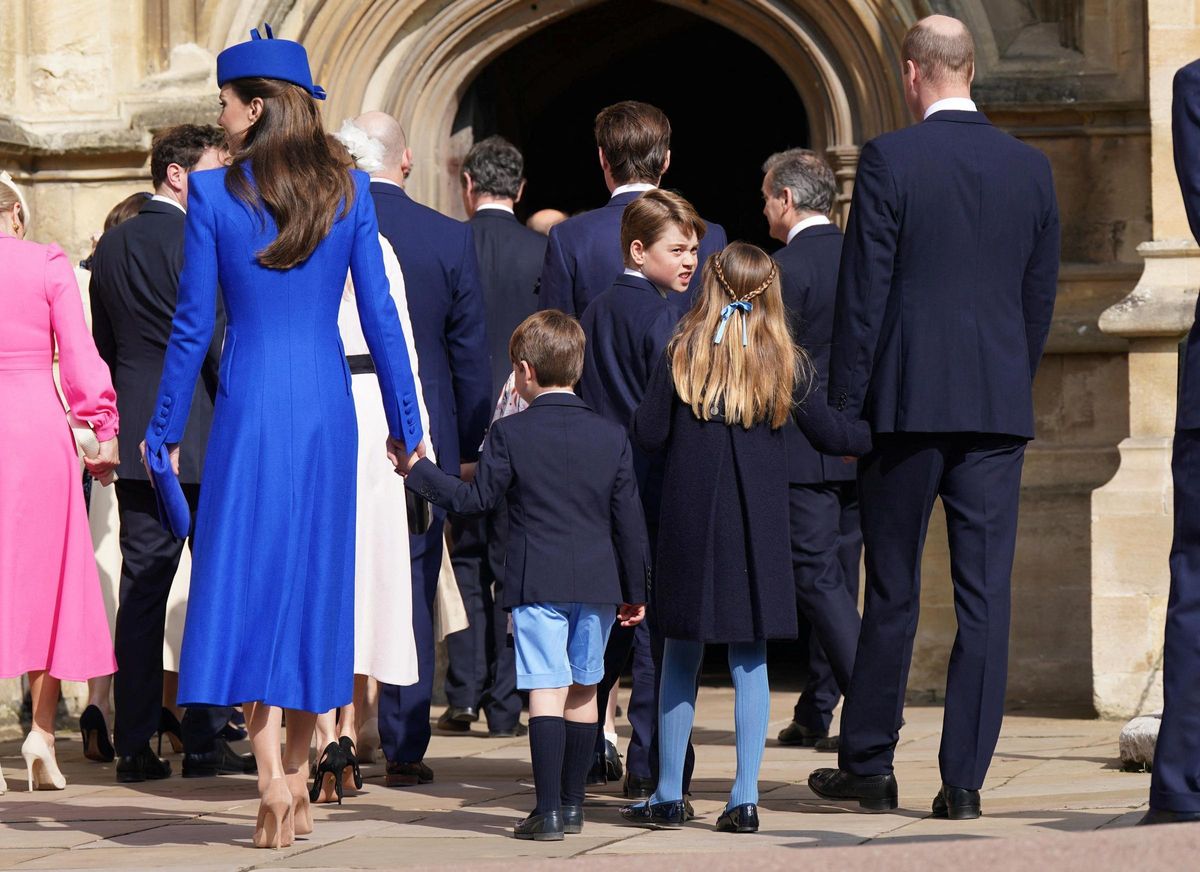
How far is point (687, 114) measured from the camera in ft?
50.7

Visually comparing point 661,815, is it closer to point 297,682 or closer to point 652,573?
point 652,573

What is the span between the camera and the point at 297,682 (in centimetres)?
513

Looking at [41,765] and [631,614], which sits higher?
[631,614]

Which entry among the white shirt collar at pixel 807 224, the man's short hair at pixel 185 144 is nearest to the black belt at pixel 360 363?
the man's short hair at pixel 185 144

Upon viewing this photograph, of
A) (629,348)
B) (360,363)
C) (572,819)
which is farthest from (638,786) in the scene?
(360,363)

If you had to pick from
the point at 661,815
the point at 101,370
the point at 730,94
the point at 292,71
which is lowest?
the point at 661,815

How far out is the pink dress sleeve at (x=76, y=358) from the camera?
6.33 m

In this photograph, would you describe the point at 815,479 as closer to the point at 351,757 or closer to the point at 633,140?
the point at 633,140

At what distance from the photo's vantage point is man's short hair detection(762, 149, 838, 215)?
7.26 metres

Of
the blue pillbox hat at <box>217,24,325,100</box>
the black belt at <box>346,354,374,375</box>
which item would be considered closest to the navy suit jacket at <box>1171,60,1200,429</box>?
the blue pillbox hat at <box>217,24,325,100</box>

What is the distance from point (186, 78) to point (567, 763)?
491cm

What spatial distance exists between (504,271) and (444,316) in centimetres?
148

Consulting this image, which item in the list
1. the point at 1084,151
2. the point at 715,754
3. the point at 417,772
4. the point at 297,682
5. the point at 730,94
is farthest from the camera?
the point at 730,94

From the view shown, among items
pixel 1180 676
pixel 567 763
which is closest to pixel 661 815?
pixel 567 763
